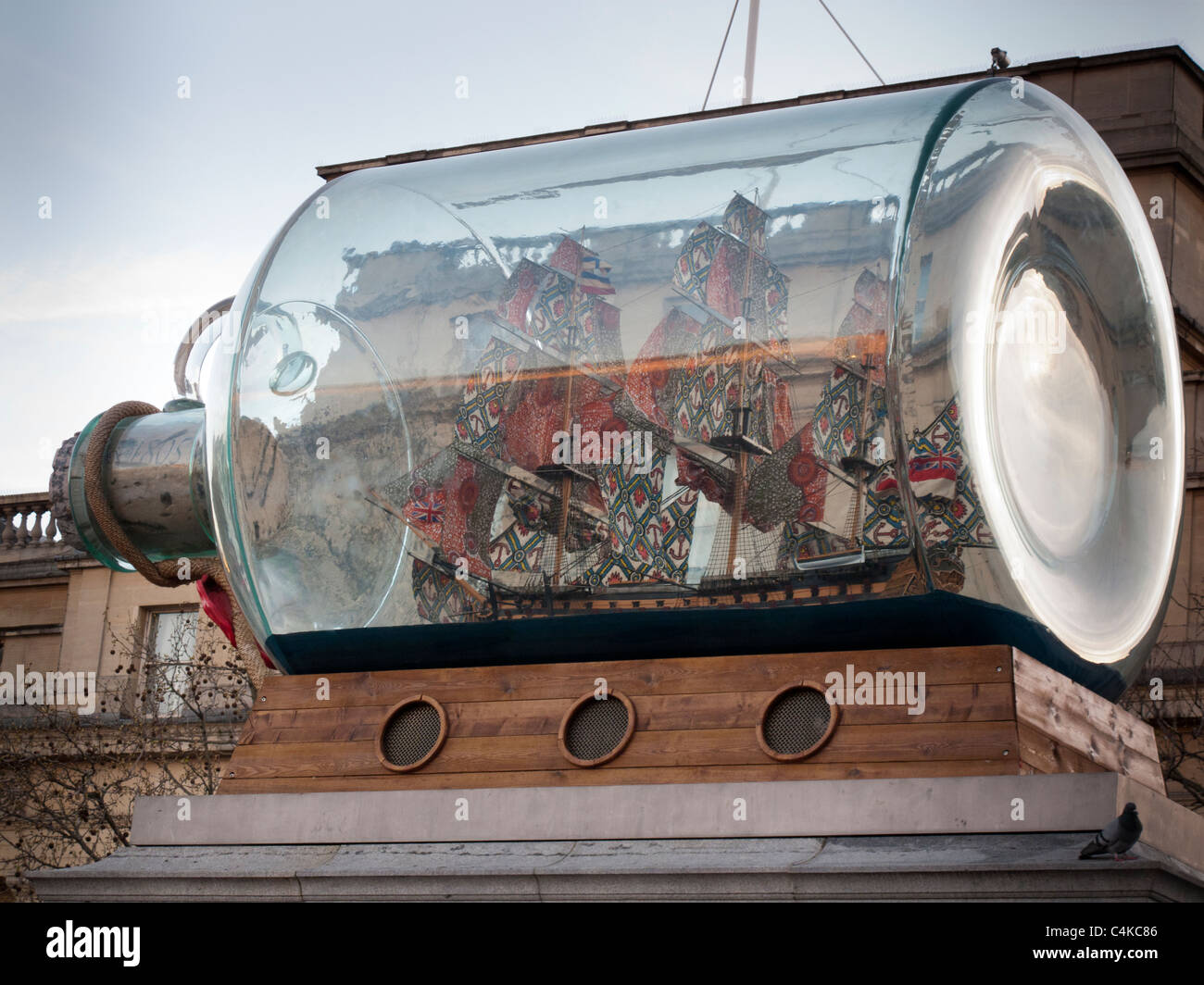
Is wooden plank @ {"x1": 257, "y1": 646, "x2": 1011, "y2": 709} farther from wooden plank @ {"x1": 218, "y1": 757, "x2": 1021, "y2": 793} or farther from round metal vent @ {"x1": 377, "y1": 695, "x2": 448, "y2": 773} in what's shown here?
wooden plank @ {"x1": 218, "y1": 757, "x2": 1021, "y2": 793}

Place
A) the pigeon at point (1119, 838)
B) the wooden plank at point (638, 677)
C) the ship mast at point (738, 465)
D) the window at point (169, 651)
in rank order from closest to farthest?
the pigeon at point (1119, 838), the wooden plank at point (638, 677), the ship mast at point (738, 465), the window at point (169, 651)

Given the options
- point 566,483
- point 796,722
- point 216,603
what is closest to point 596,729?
point 796,722

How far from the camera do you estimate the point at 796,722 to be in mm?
3953

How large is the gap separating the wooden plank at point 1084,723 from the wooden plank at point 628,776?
0.63ft

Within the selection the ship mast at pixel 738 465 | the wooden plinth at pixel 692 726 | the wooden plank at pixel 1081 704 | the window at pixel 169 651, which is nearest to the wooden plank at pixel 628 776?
the wooden plinth at pixel 692 726

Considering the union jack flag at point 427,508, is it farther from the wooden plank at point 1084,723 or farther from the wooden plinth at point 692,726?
the wooden plank at point 1084,723

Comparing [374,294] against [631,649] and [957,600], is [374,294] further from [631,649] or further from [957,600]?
[957,600]

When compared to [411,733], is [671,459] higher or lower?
higher

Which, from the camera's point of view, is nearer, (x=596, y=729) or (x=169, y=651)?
(x=596, y=729)

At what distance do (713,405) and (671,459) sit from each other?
0.17 m

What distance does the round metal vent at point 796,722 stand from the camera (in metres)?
3.90

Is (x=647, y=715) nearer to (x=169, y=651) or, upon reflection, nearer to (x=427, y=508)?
(x=427, y=508)
